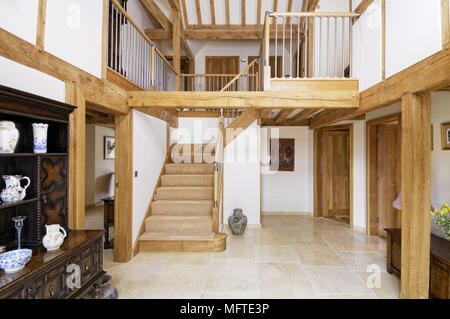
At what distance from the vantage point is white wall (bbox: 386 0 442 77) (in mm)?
1869

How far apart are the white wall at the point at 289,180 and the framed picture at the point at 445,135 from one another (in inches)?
127

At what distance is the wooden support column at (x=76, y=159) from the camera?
2.23 m

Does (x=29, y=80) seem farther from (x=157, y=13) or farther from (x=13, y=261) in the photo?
(x=157, y=13)

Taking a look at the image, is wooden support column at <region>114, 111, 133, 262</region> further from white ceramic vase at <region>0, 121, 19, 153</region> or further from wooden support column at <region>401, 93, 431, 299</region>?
wooden support column at <region>401, 93, 431, 299</region>

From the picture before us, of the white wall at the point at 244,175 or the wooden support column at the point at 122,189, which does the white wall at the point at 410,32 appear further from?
the wooden support column at the point at 122,189

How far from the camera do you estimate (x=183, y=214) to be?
4133mm

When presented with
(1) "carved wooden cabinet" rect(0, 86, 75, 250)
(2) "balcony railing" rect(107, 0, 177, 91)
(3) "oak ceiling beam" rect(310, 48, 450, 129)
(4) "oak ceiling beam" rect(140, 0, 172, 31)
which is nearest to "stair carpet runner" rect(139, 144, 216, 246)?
(2) "balcony railing" rect(107, 0, 177, 91)

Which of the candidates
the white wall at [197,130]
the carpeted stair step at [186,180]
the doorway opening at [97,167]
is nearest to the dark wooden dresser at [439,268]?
the carpeted stair step at [186,180]

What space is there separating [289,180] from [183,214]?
3.01 m

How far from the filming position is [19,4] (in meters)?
1.69

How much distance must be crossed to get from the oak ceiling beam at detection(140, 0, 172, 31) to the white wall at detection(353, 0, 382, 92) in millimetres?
4556

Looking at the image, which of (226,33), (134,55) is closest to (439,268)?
(134,55)

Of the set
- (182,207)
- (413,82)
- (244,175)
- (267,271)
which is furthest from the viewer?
(244,175)
